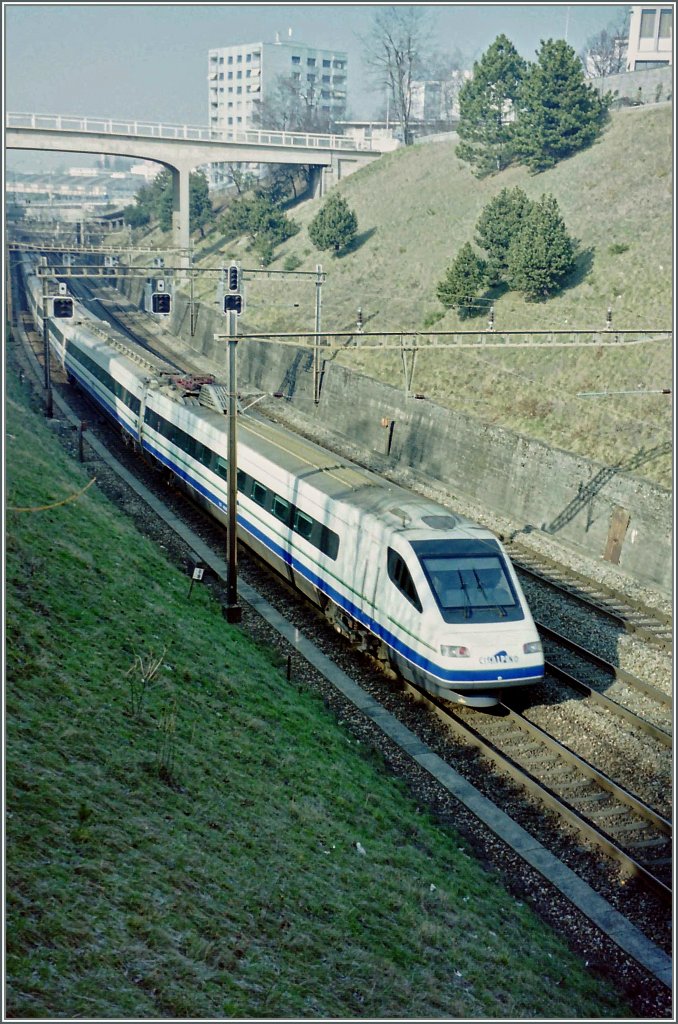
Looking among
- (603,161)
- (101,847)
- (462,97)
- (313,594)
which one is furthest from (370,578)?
(462,97)

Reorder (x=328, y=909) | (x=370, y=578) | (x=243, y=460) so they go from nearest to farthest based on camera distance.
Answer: (x=328, y=909)
(x=370, y=578)
(x=243, y=460)

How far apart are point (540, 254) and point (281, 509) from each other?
24.8 m

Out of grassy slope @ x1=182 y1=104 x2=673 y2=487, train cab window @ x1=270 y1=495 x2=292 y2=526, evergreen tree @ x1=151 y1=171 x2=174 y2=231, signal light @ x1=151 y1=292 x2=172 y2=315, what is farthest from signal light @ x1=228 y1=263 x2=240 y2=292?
evergreen tree @ x1=151 y1=171 x2=174 y2=231

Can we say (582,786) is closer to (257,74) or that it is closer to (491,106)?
(491,106)

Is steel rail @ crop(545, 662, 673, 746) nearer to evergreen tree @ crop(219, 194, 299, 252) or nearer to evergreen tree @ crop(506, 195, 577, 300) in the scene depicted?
evergreen tree @ crop(506, 195, 577, 300)

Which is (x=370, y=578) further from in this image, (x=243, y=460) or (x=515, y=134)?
(x=515, y=134)

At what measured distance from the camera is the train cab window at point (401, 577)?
16.1 meters

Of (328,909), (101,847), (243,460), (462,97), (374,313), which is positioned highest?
(462,97)

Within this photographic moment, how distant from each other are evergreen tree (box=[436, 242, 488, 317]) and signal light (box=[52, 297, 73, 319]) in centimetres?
1824

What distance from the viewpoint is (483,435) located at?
1224 inches

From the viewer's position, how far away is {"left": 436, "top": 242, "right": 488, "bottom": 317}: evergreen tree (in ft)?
144

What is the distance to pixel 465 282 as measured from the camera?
4403 centimetres

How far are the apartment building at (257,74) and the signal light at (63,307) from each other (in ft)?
332

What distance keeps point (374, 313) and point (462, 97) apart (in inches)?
806
